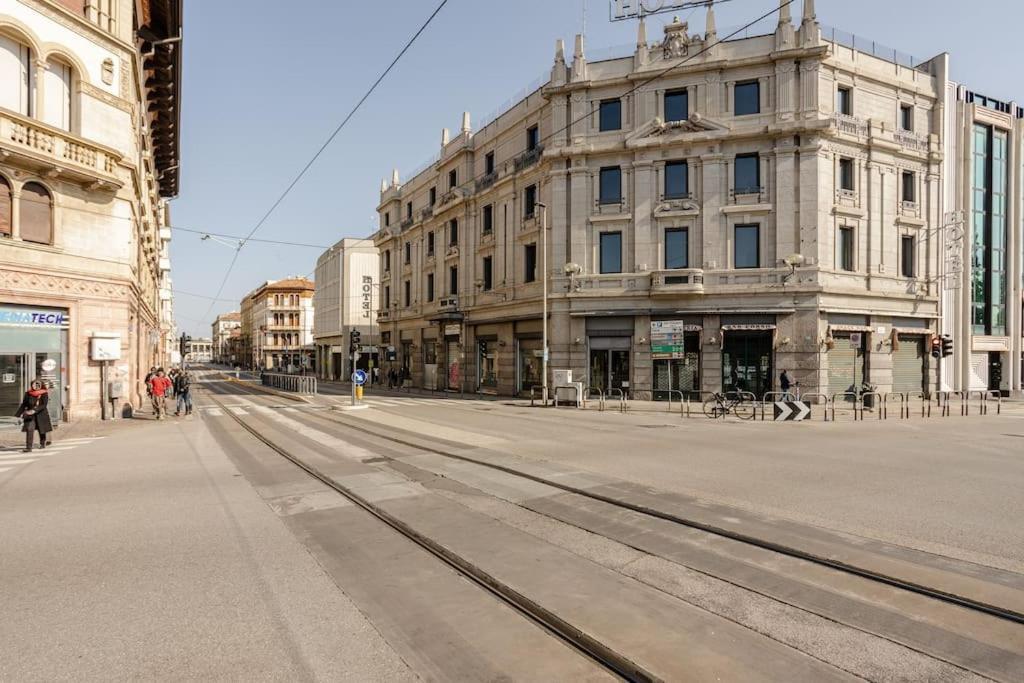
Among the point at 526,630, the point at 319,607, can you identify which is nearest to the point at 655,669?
the point at 526,630

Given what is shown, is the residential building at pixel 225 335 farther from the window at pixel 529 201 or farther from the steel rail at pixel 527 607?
the steel rail at pixel 527 607

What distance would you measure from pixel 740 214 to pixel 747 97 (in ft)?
18.3

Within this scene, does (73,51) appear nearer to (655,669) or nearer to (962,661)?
(655,669)

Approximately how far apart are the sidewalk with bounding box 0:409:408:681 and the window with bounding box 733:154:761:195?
80.5 feet

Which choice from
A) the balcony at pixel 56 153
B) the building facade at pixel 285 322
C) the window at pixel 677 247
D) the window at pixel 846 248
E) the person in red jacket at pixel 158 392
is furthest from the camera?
the building facade at pixel 285 322

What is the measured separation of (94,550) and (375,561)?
292 cm

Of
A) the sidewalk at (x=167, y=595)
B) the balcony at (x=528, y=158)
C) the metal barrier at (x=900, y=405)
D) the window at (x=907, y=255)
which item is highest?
the balcony at (x=528, y=158)

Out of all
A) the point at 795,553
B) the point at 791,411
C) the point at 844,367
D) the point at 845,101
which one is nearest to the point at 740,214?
the point at 845,101

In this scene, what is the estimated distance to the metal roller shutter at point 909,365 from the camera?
26734mm

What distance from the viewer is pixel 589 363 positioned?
90.8 feet

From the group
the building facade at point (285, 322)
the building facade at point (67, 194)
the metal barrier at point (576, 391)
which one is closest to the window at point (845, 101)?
the metal barrier at point (576, 391)

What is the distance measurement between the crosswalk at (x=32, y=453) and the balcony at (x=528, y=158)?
75.9 feet

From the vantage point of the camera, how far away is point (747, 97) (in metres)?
25.8

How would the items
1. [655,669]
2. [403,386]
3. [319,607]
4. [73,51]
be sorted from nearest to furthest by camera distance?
[655,669], [319,607], [73,51], [403,386]
